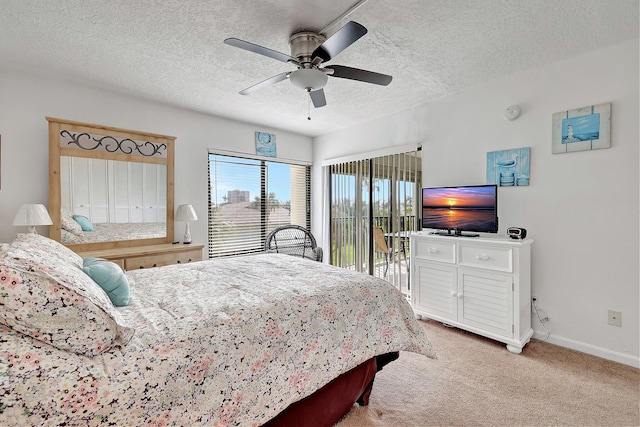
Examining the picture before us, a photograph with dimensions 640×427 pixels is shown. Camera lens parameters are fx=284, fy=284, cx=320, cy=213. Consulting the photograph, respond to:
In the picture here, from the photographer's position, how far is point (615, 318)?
2293mm

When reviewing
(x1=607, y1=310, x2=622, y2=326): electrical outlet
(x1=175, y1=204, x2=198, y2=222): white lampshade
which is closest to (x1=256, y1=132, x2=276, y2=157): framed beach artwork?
(x1=175, y1=204, x2=198, y2=222): white lampshade

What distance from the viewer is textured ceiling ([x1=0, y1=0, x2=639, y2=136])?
5.90 feet

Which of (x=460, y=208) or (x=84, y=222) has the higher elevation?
(x=460, y=208)

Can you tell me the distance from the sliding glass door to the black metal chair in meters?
0.51

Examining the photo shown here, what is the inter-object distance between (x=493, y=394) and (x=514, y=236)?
134cm

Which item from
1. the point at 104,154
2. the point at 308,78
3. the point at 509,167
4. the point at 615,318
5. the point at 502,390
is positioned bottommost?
the point at 502,390

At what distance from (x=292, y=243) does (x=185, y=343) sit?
3.36m

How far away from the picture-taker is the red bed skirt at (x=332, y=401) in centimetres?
140

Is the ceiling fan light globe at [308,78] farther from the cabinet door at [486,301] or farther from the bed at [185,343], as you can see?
the cabinet door at [486,301]

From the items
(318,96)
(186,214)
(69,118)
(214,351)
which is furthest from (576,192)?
(69,118)

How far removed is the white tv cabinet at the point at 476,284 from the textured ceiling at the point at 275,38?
5.27 feet

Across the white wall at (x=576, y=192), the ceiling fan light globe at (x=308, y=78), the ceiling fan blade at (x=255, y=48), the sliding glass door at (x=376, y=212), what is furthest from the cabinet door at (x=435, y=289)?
the ceiling fan blade at (x=255, y=48)

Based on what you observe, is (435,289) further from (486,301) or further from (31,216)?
(31,216)

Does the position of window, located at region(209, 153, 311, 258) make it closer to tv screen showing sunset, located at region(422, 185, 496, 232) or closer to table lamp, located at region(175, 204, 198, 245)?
table lamp, located at region(175, 204, 198, 245)
